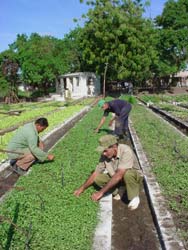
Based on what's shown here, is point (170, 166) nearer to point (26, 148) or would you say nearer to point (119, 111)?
point (26, 148)

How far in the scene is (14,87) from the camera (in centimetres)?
4459

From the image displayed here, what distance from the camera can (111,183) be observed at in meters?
5.91

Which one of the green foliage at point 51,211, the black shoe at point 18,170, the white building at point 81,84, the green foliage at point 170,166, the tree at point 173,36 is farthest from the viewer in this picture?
the tree at point 173,36

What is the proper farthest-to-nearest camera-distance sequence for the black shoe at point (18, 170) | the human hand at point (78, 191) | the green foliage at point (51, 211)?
1. the black shoe at point (18, 170)
2. the human hand at point (78, 191)
3. the green foliage at point (51, 211)

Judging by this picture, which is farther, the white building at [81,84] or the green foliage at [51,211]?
the white building at [81,84]

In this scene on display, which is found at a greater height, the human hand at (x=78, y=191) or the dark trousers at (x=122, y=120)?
the dark trousers at (x=122, y=120)

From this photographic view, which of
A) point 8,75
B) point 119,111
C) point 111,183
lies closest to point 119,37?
point 8,75

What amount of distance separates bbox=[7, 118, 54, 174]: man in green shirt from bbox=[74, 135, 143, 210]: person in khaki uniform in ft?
6.23

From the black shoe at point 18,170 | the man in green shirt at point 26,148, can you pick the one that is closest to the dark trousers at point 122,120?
the man in green shirt at point 26,148

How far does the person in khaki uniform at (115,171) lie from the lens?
19.2 feet

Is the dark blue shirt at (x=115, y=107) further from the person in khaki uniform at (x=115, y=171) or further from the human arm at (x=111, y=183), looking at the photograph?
the human arm at (x=111, y=183)

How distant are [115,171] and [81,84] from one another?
123 feet

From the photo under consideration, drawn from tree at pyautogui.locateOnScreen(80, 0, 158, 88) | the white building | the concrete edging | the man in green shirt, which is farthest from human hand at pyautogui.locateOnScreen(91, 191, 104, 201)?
the white building

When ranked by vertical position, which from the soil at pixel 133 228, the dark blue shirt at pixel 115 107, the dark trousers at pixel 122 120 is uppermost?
the dark blue shirt at pixel 115 107
